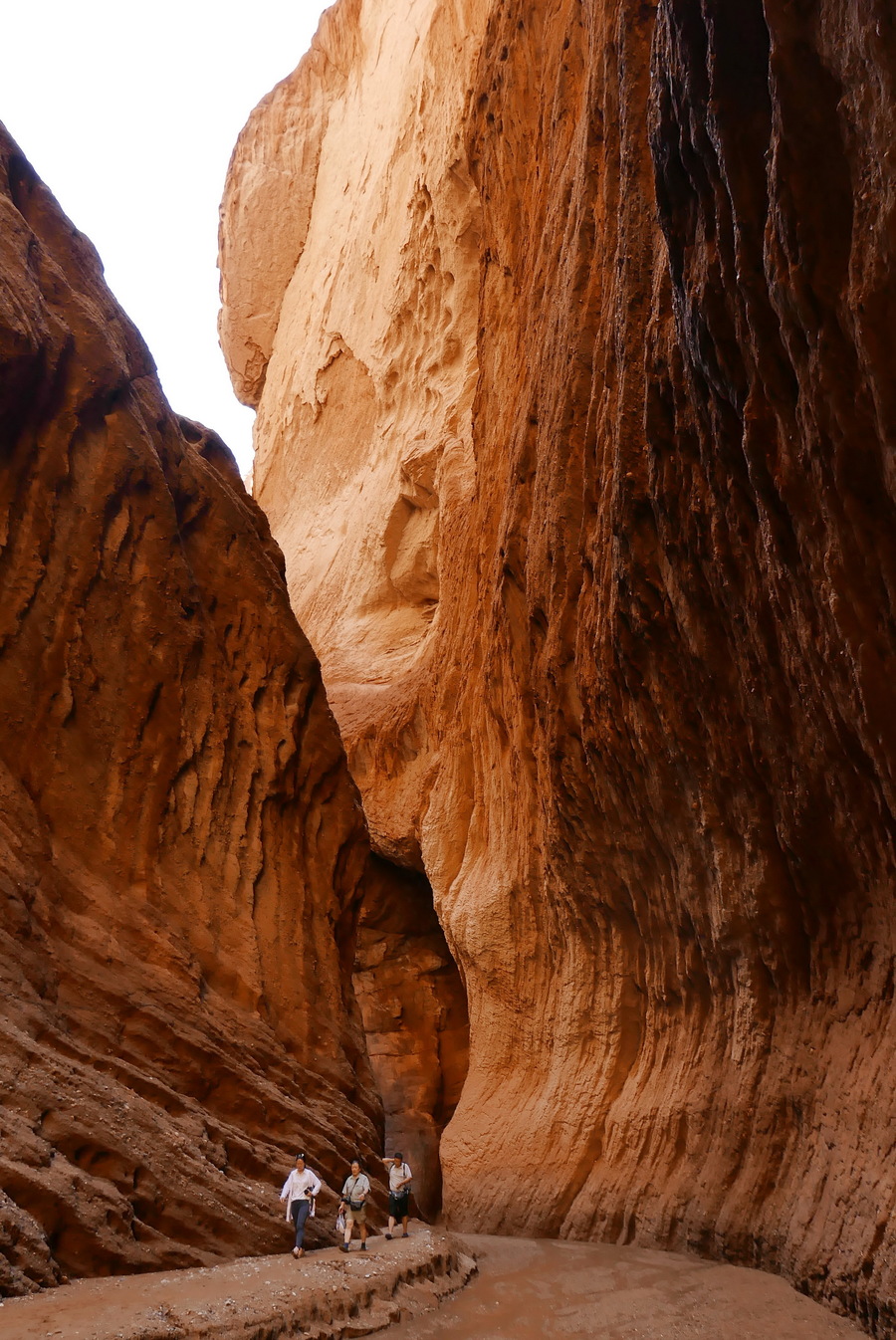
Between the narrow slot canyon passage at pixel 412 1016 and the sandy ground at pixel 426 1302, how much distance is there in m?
8.61

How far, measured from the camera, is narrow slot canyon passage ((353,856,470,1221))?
17047mm

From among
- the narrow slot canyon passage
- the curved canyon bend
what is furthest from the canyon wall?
the narrow slot canyon passage

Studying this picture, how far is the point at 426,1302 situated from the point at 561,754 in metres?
5.70

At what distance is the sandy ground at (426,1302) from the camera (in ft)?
16.2

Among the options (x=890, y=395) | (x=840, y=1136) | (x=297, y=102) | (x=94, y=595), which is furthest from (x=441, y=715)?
(x=297, y=102)

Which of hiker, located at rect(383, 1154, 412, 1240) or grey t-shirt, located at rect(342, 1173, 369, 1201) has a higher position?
grey t-shirt, located at rect(342, 1173, 369, 1201)

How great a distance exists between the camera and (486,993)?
14.7 m

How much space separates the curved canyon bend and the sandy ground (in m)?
0.09

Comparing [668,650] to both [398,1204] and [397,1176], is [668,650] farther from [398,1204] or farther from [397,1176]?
[398,1204]

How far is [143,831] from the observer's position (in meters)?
9.52

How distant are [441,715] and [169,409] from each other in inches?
287

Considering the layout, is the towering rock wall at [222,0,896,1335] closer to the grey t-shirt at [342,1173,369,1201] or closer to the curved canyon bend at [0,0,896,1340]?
the curved canyon bend at [0,0,896,1340]

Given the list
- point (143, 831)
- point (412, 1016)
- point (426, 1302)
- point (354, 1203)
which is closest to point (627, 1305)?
point (426, 1302)

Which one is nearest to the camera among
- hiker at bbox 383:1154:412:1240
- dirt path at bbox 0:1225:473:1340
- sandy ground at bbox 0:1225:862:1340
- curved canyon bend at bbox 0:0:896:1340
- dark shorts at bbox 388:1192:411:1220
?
dirt path at bbox 0:1225:473:1340
